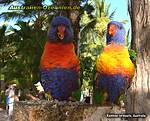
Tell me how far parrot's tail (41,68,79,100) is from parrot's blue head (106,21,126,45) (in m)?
0.53

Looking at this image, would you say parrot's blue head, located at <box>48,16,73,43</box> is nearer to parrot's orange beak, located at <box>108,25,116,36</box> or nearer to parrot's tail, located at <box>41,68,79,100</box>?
parrot's tail, located at <box>41,68,79,100</box>

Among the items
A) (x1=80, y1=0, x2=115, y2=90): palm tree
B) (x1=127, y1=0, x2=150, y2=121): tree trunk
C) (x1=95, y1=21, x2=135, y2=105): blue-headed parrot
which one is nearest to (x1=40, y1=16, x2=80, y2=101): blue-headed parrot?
(x1=95, y1=21, x2=135, y2=105): blue-headed parrot

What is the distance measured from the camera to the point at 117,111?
331 cm

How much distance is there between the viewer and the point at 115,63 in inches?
140

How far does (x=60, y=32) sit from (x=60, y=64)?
12.5 inches

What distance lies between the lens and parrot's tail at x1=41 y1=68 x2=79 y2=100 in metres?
3.62

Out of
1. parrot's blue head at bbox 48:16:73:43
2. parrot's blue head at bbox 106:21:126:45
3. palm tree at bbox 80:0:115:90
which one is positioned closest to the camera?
parrot's blue head at bbox 48:16:73:43

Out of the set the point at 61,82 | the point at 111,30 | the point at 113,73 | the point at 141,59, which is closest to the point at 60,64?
the point at 61,82

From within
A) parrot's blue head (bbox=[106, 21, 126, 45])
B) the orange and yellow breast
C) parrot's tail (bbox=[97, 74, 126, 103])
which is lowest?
parrot's tail (bbox=[97, 74, 126, 103])

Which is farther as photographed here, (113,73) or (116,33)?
Answer: (116,33)

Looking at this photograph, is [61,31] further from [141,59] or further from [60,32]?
[141,59]

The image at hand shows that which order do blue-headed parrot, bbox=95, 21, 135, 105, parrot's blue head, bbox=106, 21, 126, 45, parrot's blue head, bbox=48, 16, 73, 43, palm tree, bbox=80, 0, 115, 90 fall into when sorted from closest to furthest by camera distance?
blue-headed parrot, bbox=95, 21, 135, 105, parrot's blue head, bbox=48, 16, 73, 43, parrot's blue head, bbox=106, 21, 126, 45, palm tree, bbox=80, 0, 115, 90

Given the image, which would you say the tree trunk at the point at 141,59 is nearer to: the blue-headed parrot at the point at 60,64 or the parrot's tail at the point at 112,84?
the parrot's tail at the point at 112,84

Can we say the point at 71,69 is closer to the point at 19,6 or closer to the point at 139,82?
the point at 139,82
